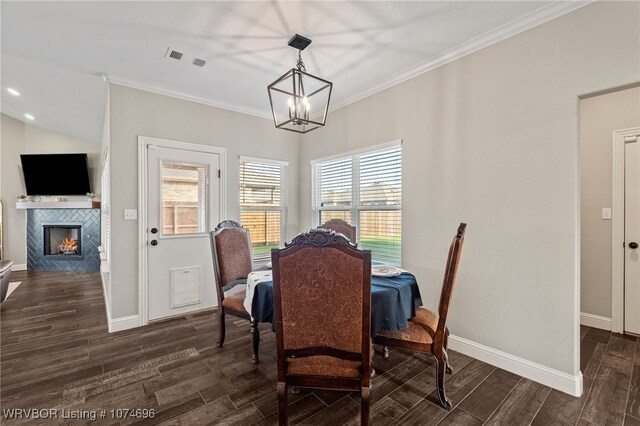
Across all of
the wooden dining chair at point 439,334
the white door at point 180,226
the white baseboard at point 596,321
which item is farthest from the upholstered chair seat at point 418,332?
the white door at point 180,226

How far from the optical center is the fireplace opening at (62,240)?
660cm

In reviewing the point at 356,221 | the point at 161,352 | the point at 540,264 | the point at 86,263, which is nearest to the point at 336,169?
the point at 356,221

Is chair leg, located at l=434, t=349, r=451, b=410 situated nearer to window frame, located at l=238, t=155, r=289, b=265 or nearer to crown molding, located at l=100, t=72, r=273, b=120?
window frame, located at l=238, t=155, r=289, b=265

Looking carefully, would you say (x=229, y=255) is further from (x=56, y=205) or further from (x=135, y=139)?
(x=56, y=205)

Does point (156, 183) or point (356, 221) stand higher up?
point (156, 183)

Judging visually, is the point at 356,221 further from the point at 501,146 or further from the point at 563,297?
the point at 563,297

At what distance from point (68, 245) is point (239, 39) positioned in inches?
281

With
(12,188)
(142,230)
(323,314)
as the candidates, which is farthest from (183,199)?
(12,188)

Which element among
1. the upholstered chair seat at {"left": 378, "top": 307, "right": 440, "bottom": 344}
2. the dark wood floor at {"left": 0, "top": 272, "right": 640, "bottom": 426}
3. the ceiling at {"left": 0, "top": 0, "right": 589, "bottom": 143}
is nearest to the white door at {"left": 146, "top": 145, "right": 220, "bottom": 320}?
the dark wood floor at {"left": 0, "top": 272, "right": 640, "bottom": 426}

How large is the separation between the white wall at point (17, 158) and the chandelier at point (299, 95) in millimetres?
5749

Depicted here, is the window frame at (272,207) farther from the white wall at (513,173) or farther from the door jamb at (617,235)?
the door jamb at (617,235)

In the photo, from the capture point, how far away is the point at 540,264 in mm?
2199

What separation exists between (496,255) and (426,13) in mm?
2036

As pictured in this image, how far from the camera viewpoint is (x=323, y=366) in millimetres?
1539
